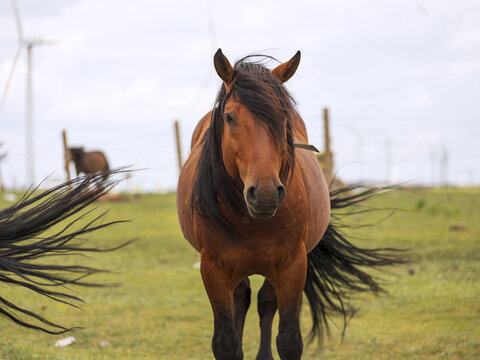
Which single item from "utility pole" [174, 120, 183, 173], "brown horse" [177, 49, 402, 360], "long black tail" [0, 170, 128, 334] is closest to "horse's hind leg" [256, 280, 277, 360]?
"brown horse" [177, 49, 402, 360]

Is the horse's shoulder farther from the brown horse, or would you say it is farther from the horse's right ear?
the horse's right ear

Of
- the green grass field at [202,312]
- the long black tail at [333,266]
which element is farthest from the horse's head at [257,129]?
the green grass field at [202,312]

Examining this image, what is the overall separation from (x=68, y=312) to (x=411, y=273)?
4939 mm

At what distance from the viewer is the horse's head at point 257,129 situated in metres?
2.87

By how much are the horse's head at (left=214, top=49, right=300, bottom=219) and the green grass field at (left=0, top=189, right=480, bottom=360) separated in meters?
2.76

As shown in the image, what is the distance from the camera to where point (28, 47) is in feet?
87.5

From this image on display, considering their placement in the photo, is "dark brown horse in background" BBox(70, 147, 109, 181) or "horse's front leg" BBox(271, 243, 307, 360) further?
"dark brown horse in background" BBox(70, 147, 109, 181)

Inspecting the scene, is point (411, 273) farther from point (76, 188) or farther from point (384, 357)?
point (76, 188)

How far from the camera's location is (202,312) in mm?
7098

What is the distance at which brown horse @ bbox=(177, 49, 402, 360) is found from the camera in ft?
9.91

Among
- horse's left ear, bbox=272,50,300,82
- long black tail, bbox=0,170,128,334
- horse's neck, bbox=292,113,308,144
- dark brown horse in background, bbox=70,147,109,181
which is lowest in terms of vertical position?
dark brown horse in background, bbox=70,147,109,181

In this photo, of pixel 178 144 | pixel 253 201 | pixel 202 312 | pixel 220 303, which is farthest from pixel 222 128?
pixel 178 144

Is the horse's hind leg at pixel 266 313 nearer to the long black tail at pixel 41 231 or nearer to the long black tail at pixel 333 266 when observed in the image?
the long black tail at pixel 333 266

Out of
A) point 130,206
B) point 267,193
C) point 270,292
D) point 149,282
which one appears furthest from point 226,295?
point 130,206
